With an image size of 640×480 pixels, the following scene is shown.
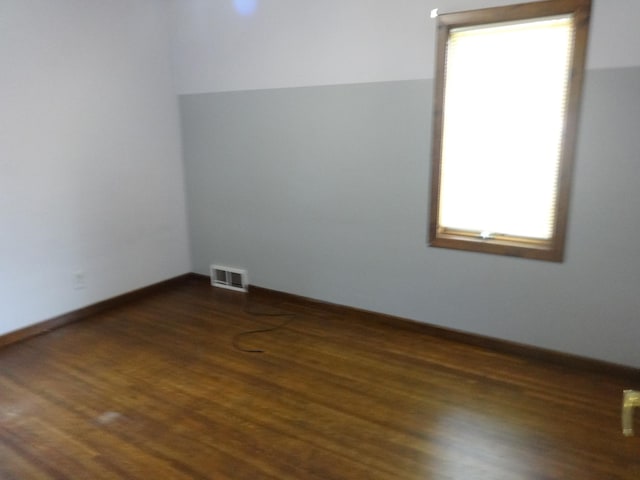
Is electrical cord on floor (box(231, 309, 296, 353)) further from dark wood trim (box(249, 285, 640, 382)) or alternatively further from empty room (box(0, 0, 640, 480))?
dark wood trim (box(249, 285, 640, 382))

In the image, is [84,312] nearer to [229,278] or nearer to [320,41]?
[229,278]

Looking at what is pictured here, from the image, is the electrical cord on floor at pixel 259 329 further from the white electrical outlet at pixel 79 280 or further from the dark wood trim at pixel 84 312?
the white electrical outlet at pixel 79 280

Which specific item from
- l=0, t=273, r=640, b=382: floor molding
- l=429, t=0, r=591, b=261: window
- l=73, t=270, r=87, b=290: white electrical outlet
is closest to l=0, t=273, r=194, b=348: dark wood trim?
l=0, t=273, r=640, b=382: floor molding

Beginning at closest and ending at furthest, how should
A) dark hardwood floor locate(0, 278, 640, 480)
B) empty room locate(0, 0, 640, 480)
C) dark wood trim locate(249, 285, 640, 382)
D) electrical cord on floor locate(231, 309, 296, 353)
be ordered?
dark hardwood floor locate(0, 278, 640, 480)
empty room locate(0, 0, 640, 480)
dark wood trim locate(249, 285, 640, 382)
electrical cord on floor locate(231, 309, 296, 353)

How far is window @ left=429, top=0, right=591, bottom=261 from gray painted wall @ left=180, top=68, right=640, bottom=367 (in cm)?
9

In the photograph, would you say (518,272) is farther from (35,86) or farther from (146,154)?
(35,86)

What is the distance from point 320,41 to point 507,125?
59.0 inches

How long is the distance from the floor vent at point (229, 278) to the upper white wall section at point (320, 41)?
164 cm

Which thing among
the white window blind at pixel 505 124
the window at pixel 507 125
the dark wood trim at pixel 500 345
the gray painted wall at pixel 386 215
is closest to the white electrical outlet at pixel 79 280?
the gray painted wall at pixel 386 215

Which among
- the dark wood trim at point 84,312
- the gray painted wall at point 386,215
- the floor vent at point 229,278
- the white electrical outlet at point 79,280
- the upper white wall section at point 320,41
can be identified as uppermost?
the upper white wall section at point 320,41

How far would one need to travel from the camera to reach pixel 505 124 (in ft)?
9.75

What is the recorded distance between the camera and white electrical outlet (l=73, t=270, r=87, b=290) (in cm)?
377

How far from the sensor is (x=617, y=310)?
2.81m

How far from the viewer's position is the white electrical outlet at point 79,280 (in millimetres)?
3768
